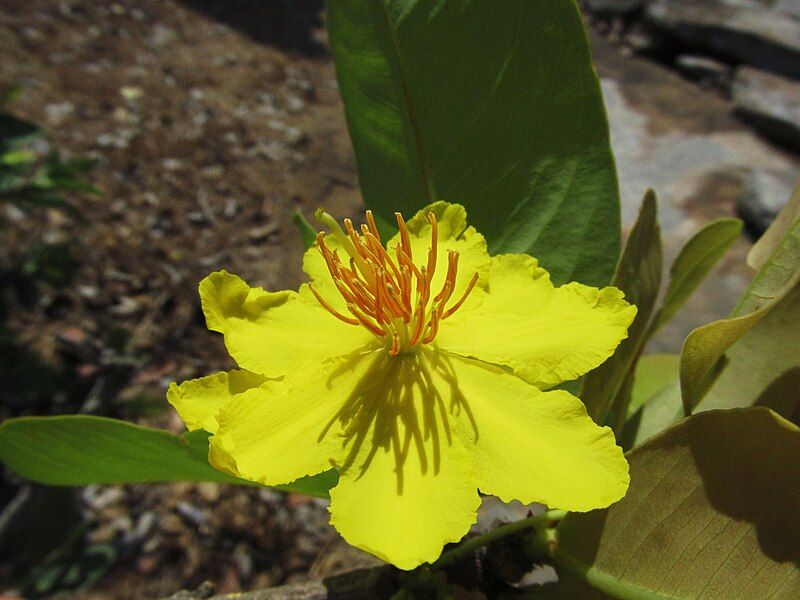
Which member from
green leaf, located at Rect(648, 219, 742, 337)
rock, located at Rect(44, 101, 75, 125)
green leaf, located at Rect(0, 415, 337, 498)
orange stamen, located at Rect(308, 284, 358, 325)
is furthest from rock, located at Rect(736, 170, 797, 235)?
rock, located at Rect(44, 101, 75, 125)

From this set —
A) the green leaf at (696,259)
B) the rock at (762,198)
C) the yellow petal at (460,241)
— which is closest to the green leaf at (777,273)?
the green leaf at (696,259)

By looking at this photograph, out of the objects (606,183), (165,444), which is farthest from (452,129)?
(165,444)

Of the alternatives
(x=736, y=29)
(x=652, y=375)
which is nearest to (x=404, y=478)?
(x=652, y=375)

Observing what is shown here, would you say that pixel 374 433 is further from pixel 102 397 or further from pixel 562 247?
pixel 102 397

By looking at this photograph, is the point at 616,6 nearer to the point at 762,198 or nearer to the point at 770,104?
the point at 770,104

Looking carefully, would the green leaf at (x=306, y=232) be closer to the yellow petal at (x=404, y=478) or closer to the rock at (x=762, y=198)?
the yellow petal at (x=404, y=478)

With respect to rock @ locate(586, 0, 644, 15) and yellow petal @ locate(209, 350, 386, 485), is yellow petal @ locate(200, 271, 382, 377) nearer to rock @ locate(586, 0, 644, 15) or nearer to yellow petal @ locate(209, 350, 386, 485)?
yellow petal @ locate(209, 350, 386, 485)
